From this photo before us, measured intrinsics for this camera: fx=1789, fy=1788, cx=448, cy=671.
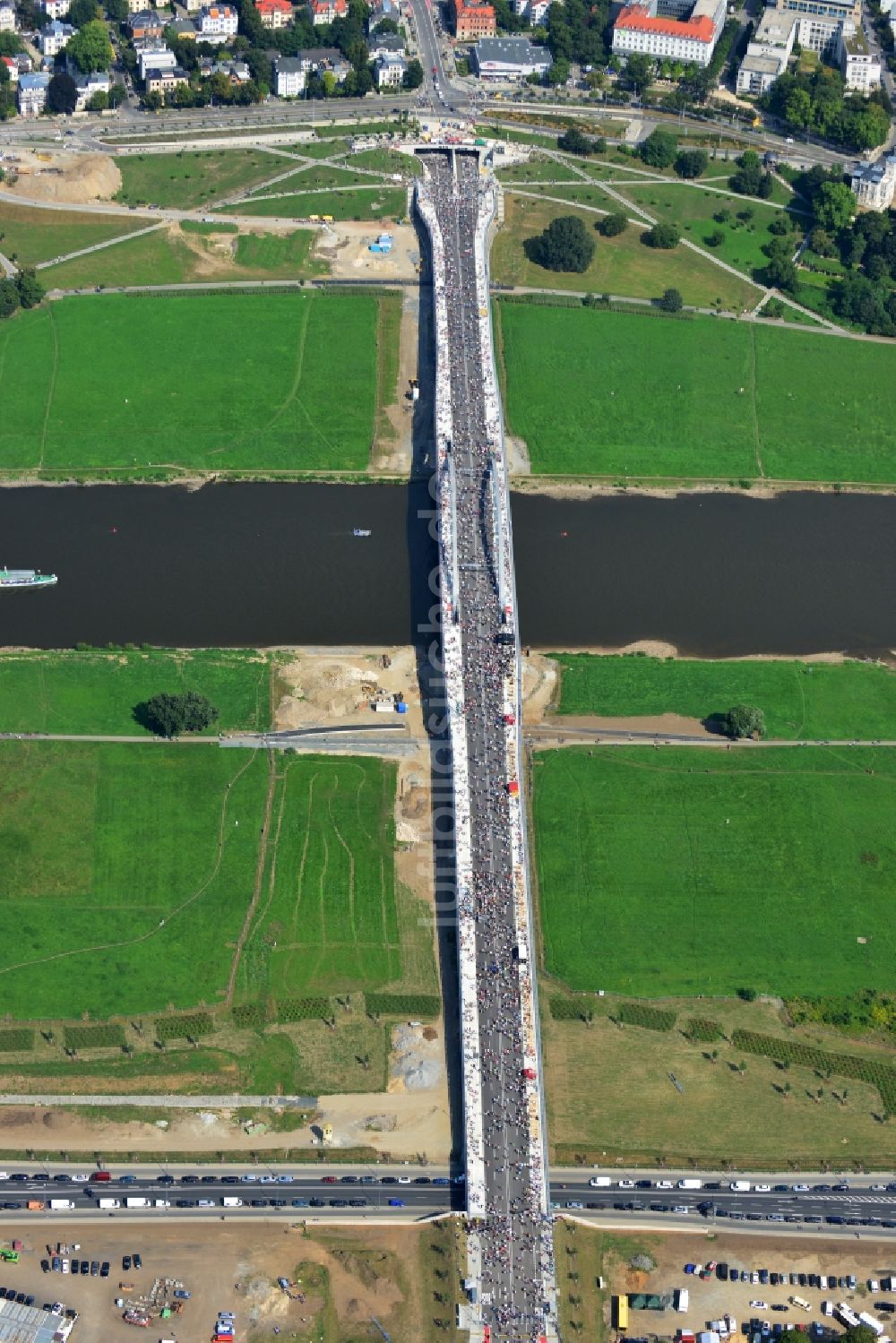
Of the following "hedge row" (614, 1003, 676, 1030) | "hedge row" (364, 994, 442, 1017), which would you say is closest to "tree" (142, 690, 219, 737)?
"hedge row" (364, 994, 442, 1017)

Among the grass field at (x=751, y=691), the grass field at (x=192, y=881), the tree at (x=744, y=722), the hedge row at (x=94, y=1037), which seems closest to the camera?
the hedge row at (x=94, y=1037)

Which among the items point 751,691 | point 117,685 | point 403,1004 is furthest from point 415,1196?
point 751,691

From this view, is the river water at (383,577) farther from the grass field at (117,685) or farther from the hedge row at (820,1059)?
the hedge row at (820,1059)

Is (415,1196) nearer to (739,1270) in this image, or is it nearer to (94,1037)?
(739,1270)

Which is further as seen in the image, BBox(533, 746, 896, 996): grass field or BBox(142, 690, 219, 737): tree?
BBox(142, 690, 219, 737): tree

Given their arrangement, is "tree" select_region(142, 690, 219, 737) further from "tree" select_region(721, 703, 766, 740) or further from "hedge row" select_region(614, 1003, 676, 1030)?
"tree" select_region(721, 703, 766, 740)

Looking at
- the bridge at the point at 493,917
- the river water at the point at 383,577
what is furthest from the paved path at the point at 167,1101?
the river water at the point at 383,577
